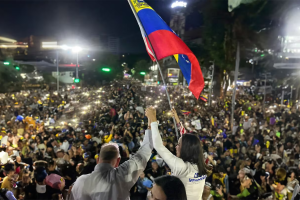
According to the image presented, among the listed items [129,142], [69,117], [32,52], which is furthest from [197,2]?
[32,52]

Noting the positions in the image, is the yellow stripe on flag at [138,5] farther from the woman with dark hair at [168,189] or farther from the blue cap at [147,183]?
the blue cap at [147,183]

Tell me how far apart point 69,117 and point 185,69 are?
12.7 meters

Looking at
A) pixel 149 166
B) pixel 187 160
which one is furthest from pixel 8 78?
pixel 187 160

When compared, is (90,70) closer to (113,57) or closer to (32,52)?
(113,57)

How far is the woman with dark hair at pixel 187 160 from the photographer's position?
7.38 ft

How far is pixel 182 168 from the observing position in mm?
2238

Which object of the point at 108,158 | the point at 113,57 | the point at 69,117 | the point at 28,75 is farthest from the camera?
the point at 113,57

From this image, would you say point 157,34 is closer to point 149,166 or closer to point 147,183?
point 147,183

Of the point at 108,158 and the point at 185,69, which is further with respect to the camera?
the point at 185,69

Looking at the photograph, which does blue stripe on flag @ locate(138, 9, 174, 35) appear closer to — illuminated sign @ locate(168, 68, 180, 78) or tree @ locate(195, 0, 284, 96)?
tree @ locate(195, 0, 284, 96)

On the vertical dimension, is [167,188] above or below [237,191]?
above

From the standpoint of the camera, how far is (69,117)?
1501 centimetres

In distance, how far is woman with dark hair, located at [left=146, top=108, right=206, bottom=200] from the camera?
7.38 ft

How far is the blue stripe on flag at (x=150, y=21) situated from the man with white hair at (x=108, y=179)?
1939mm
